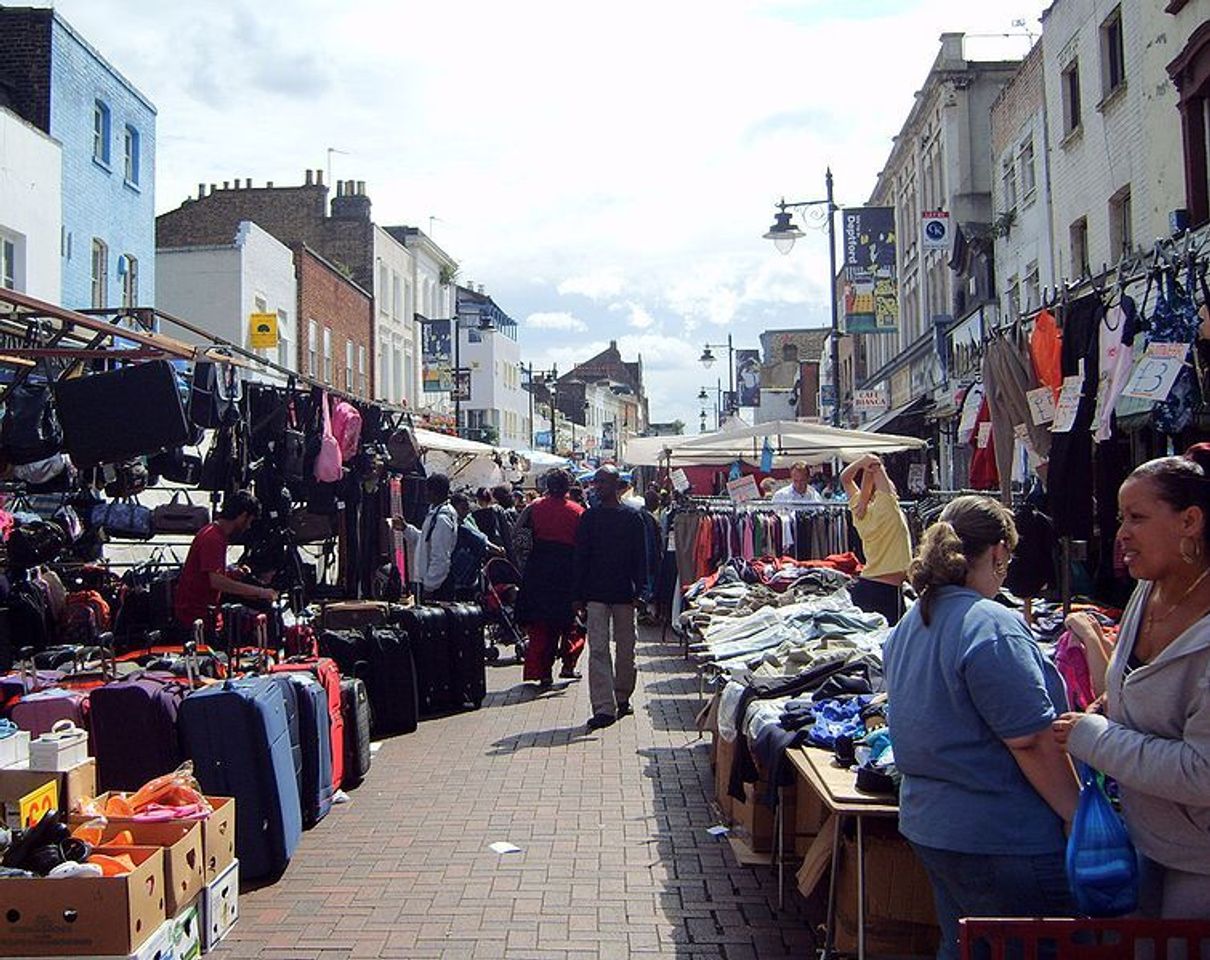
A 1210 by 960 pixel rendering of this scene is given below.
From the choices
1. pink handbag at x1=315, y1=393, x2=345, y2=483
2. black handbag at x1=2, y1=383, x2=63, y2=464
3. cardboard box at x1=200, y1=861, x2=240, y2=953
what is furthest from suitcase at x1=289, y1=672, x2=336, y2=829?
pink handbag at x1=315, y1=393, x2=345, y2=483

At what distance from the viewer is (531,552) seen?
11.2 m

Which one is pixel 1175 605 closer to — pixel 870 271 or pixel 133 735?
pixel 133 735

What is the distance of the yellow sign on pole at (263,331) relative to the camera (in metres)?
26.6

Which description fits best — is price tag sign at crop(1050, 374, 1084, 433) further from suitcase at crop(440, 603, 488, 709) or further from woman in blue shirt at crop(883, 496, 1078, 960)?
suitcase at crop(440, 603, 488, 709)

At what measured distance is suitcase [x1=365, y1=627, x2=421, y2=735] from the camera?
9320 mm

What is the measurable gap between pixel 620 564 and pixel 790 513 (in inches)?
162

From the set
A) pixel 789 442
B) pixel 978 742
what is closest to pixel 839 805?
pixel 978 742

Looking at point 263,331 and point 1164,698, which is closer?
point 1164,698

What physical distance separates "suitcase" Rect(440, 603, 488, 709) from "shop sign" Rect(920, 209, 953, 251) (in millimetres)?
19715

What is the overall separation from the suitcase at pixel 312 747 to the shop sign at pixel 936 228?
22982 millimetres

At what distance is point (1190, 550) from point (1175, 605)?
0.49 feet

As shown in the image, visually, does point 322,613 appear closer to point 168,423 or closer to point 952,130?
point 168,423

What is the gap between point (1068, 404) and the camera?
235 inches

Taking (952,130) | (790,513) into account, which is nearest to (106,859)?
(790,513)
